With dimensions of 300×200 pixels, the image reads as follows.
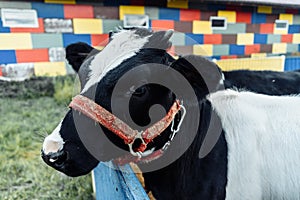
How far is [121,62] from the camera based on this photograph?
3.10 feet

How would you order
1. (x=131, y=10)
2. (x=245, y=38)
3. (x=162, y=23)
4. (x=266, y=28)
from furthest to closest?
(x=266, y=28) → (x=245, y=38) → (x=162, y=23) → (x=131, y=10)

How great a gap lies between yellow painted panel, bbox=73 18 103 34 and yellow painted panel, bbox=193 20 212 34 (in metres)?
2.03

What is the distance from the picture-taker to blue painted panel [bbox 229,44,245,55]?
5.75 m

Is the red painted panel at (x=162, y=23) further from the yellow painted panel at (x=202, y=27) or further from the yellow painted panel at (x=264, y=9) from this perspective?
the yellow painted panel at (x=264, y=9)

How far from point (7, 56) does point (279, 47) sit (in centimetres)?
615

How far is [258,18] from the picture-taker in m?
5.94

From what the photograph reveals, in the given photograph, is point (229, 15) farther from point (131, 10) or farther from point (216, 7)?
point (131, 10)

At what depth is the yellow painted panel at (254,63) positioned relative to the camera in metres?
4.72

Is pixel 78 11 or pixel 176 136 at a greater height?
pixel 78 11

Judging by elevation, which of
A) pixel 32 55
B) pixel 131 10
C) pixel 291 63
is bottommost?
pixel 291 63

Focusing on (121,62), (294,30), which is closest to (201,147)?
(121,62)

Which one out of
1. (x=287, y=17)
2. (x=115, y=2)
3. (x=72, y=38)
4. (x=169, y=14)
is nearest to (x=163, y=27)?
(x=169, y=14)

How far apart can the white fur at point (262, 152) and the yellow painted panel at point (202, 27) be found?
4367mm

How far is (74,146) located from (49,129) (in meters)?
2.43
